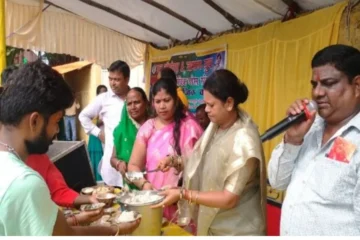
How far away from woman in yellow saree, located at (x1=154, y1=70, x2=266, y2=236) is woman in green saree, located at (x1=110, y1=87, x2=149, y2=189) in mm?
884

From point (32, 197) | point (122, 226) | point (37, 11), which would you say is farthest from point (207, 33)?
point (32, 197)

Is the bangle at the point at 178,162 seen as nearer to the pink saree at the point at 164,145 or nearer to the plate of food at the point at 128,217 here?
the pink saree at the point at 164,145

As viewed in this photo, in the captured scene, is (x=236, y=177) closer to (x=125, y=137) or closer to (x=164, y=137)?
(x=164, y=137)

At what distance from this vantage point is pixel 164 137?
2.14m

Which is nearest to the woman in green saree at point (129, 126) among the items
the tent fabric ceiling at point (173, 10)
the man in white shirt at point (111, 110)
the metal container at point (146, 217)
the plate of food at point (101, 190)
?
the man in white shirt at point (111, 110)

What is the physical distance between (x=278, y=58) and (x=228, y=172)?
1.88 meters

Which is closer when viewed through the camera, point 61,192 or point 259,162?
point 259,162

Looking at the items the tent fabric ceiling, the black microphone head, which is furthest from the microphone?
the tent fabric ceiling

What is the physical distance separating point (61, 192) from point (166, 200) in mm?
612

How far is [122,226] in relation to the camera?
4.42ft

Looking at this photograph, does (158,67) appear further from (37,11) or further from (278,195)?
(278,195)

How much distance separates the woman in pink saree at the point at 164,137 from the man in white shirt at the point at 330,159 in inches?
34.4

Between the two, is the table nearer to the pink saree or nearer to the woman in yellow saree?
the woman in yellow saree

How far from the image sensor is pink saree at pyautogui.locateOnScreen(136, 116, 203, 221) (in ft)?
6.93
